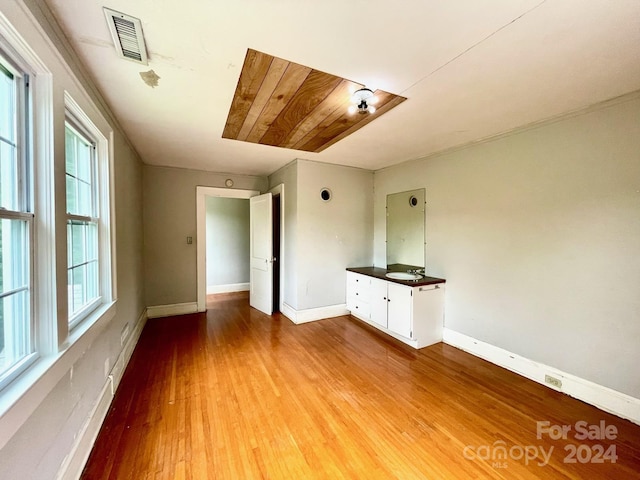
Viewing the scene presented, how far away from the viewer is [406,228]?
373 centimetres

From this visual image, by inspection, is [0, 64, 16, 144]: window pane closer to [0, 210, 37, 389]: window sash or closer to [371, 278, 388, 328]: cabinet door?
[0, 210, 37, 389]: window sash

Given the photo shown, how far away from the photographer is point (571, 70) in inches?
62.6

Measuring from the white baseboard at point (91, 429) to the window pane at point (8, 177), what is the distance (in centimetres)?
125

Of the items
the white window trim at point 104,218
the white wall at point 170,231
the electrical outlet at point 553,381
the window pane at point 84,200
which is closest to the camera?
the window pane at point 84,200

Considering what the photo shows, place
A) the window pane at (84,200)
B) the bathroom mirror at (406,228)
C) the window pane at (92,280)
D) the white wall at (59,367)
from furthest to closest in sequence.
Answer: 1. the bathroom mirror at (406,228)
2. the window pane at (92,280)
3. the window pane at (84,200)
4. the white wall at (59,367)

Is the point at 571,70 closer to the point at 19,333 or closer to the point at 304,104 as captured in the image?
the point at 304,104

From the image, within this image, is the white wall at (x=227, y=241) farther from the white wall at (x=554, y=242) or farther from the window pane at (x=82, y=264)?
the white wall at (x=554, y=242)

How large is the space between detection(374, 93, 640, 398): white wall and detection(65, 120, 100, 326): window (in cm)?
346

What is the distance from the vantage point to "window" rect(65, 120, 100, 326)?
166cm

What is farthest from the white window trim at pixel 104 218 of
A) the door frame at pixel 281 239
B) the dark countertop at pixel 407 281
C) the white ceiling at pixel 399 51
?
the dark countertop at pixel 407 281

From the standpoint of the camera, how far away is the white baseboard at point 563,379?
1893 mm

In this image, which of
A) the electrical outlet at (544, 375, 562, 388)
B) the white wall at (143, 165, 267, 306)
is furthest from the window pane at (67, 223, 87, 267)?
the electrical outlet at (544, 375, 562, 388)

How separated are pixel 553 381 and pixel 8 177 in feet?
12.5

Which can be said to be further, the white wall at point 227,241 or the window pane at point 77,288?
the white wall at point 227,241
